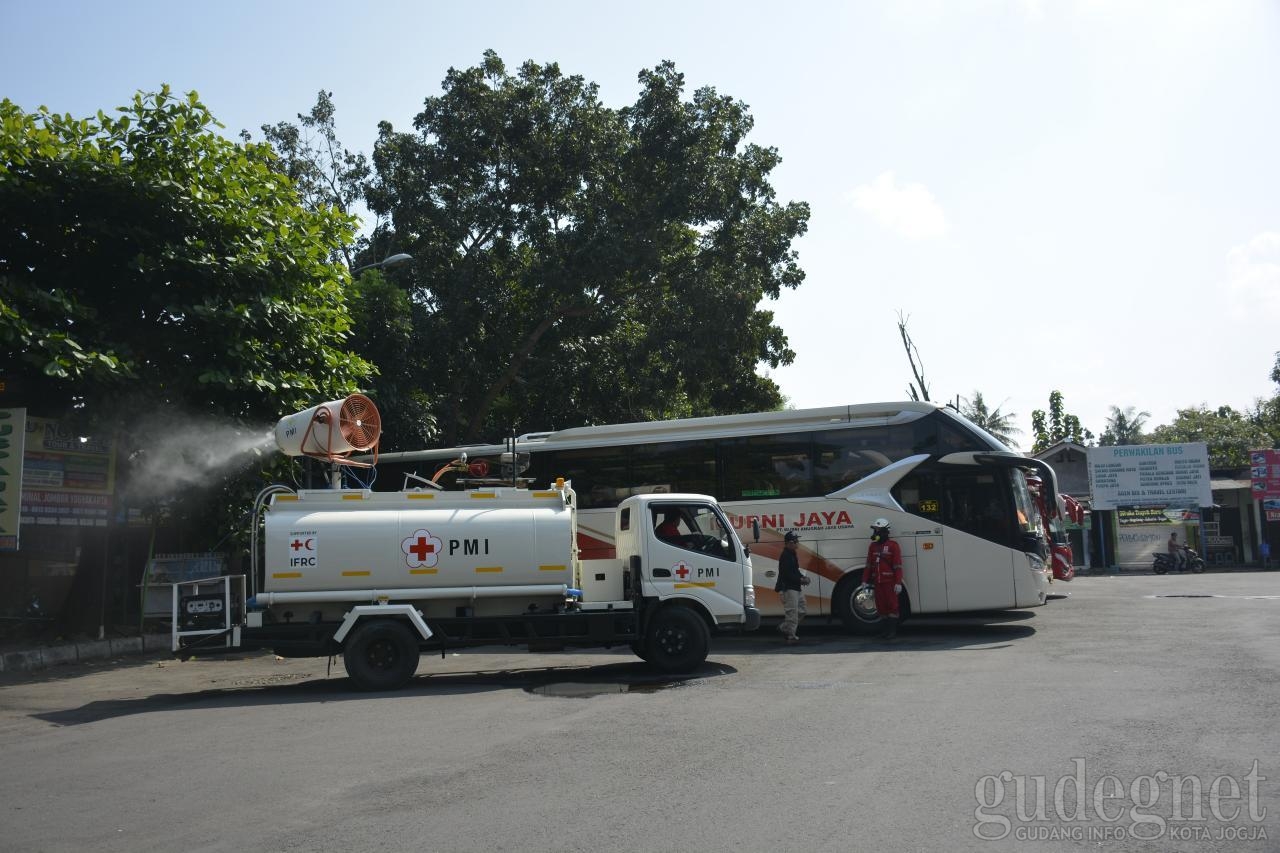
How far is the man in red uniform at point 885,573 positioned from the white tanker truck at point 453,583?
3273 millimetres

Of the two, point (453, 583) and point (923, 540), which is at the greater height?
point (923, 540)

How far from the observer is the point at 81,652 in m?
15.8

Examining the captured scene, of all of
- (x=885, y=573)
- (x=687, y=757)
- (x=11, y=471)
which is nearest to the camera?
(x=687, y=757)

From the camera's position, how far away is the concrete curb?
14.5 metres

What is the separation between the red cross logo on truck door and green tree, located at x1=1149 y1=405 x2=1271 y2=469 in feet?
161

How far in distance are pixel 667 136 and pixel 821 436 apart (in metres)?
11.3

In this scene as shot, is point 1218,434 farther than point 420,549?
Yes

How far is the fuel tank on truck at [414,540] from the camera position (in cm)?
1188

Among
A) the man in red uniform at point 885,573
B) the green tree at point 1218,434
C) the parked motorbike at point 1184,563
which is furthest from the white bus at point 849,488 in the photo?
the green tree at point 1218,434

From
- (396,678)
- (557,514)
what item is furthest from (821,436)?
(396,678)

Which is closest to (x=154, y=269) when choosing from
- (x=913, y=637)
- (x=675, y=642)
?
(x=675, y=642)

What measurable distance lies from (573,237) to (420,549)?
1388cm

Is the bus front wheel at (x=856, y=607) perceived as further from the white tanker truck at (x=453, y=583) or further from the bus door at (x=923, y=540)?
the white tanker truck at (x=453, y=583)

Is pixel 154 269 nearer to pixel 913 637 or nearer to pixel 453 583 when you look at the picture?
pixel 453 583
